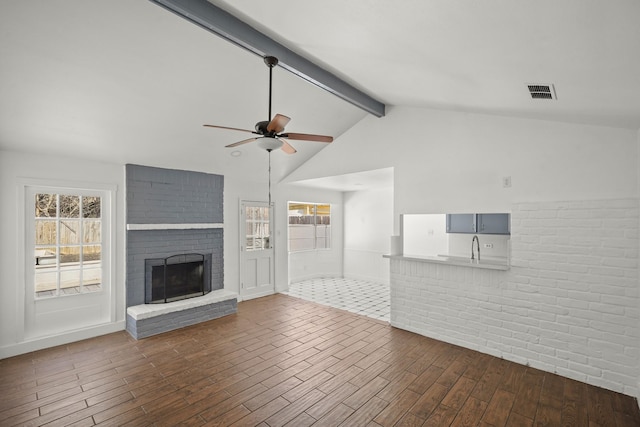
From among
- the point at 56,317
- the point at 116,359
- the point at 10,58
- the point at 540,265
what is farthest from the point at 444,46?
the point at 56,317

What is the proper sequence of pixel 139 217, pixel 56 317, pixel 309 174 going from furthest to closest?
pixel 309 174 → pixel 139 217 → pixel 56 317

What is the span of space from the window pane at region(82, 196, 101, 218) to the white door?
7.32 feet

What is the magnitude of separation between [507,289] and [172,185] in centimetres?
485

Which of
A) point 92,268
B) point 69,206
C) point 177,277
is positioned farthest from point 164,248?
point 69,206

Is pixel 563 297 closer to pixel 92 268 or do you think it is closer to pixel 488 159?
pixel 488 159

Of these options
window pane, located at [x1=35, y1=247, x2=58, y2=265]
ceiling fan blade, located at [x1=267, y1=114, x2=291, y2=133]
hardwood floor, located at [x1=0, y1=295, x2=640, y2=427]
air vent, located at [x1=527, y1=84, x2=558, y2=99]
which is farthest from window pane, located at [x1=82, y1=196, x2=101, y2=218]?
air vent, located at [x1=527, y1=84, x2=558, y2=99]

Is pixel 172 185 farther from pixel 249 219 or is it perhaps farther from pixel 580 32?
pixel 580 32

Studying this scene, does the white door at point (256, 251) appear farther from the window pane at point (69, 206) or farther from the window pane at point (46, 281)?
the window pane at point (46, 281)

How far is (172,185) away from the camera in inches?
192

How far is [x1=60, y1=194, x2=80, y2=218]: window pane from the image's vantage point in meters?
4.02

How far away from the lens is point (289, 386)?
2.90m

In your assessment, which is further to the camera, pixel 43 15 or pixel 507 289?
pixel 507 289

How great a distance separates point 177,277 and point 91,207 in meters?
1.56

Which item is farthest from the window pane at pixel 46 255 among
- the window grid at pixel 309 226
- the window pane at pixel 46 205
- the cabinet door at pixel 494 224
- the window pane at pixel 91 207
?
the cabinet door at pixel 494 224
